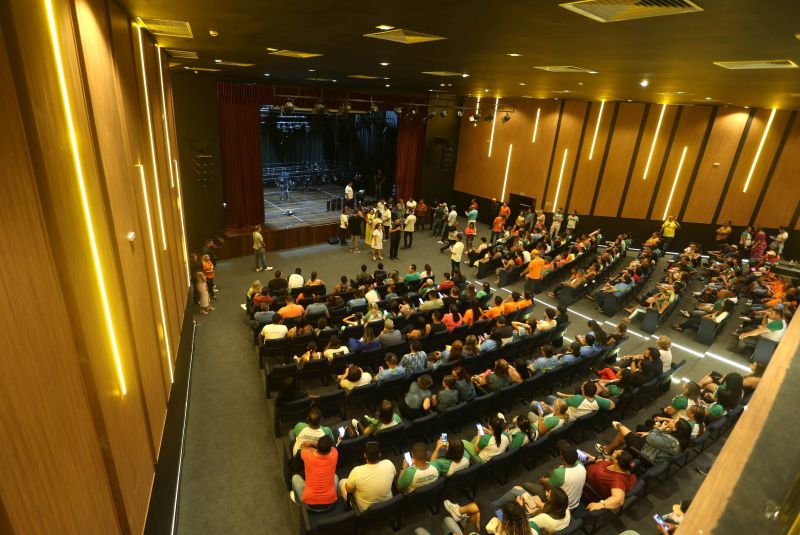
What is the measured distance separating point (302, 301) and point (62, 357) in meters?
5.99

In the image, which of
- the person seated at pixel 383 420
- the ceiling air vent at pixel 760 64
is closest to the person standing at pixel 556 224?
the ceiling air vent at pixel 760 64

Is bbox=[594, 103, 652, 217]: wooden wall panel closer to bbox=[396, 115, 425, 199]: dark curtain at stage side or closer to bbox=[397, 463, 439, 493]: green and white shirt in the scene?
bbox=[396, 115, 425, 199]: dark curtain at stage side

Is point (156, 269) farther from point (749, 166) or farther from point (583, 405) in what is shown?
point (749, 166)

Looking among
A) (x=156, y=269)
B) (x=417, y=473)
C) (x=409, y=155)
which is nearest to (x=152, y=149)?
(x=156, y=269)

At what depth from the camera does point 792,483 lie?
83cm

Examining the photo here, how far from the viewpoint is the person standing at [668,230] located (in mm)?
13547

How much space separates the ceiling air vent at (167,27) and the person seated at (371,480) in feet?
16.0

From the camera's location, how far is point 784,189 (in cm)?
1279

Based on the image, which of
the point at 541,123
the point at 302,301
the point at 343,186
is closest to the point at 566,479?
the point at 302,301

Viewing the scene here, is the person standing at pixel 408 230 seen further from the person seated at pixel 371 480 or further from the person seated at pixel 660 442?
the person seated at pixel 371 480

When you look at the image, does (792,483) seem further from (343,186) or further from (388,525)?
(343,186)

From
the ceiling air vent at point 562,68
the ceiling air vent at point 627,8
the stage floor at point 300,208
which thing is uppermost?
the ceiling air vent at point 562,68

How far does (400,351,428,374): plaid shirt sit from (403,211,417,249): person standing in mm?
7715

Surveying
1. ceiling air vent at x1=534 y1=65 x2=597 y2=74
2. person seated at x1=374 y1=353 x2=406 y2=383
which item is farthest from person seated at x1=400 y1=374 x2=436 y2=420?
ceiling air vent at x1=534 y1=65 x2=597 y2=74
